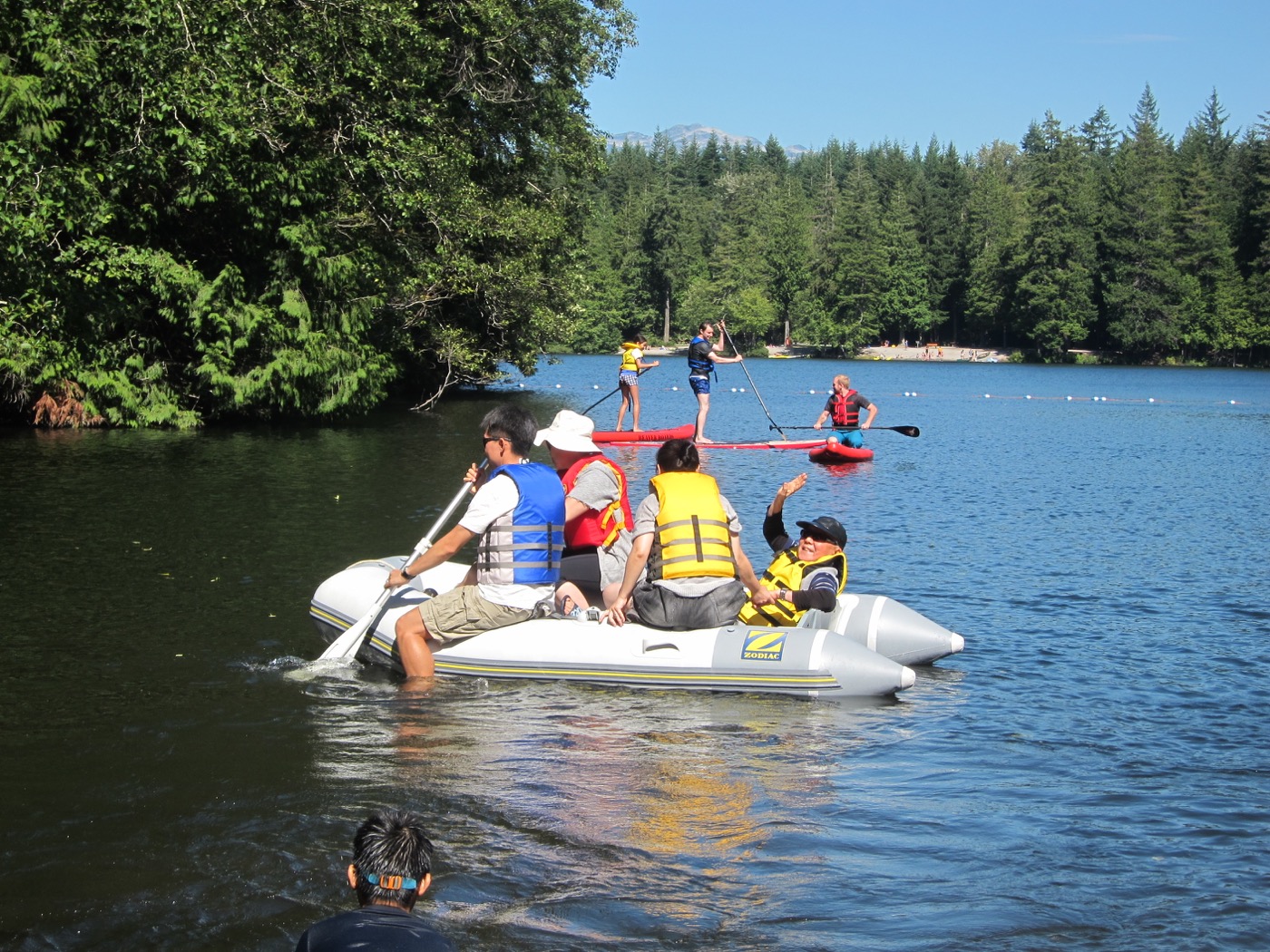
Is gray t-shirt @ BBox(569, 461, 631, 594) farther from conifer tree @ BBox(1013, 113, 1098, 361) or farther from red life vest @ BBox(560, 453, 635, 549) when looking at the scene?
conifer tree @ BBox(1013, 113, 1098, 361)

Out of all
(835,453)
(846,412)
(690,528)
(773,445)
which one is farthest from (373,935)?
(846,412)

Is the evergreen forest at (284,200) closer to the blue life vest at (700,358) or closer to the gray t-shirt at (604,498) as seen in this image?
the blue life vest at (700,358)

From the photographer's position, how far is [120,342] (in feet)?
74.0

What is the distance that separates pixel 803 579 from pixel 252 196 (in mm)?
16446

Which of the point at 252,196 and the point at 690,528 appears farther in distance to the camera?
the point at 252,196

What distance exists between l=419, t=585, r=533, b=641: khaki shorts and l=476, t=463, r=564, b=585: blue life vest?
147 mm

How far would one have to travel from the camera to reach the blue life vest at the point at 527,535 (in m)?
7.81

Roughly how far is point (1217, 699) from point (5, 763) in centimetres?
700

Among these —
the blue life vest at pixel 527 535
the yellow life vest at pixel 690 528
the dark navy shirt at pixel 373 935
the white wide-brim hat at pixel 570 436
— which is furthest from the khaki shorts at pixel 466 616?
the dark navy shirt at pixel 373 935

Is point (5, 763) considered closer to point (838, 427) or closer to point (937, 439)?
point (838, 427)

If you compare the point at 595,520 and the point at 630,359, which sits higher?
the point at 630,359

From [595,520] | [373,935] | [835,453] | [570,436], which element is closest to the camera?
[373,935]

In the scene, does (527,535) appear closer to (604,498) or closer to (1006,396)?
(604,498)

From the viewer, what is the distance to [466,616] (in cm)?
818
